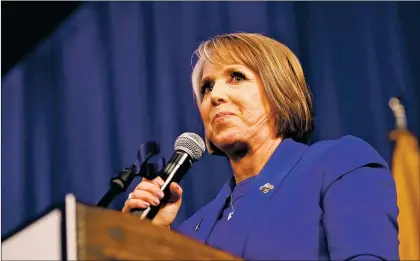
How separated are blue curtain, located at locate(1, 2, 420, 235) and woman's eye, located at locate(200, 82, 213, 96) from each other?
152 mm

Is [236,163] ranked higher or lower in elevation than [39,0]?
lower

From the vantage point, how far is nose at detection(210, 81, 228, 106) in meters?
1.17

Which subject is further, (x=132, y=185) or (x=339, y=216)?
(x=132, y=185)

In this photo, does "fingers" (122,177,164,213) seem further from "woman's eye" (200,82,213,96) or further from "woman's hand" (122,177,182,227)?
"woman's eye" (200,82,213,96)

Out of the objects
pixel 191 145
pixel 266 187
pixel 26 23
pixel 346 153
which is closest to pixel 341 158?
pixel 346 153

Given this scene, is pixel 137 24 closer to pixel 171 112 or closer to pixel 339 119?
pixel 171 112

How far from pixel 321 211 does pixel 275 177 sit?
95 mm

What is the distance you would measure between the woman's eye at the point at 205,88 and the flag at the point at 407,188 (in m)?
0.42

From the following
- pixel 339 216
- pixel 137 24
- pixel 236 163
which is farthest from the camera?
pixel 137 24

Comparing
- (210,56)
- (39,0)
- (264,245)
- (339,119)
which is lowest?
(264,245)

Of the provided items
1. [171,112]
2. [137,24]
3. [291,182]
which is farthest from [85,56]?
[291,182]

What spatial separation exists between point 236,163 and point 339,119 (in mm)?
349

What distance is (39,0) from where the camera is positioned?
5.20 ft

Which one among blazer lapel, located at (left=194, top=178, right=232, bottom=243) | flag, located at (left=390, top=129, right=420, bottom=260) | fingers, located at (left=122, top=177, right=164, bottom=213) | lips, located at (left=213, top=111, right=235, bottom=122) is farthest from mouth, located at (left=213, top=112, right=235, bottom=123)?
flag, located at (left=390, top=129, right=420, bottom=260)
